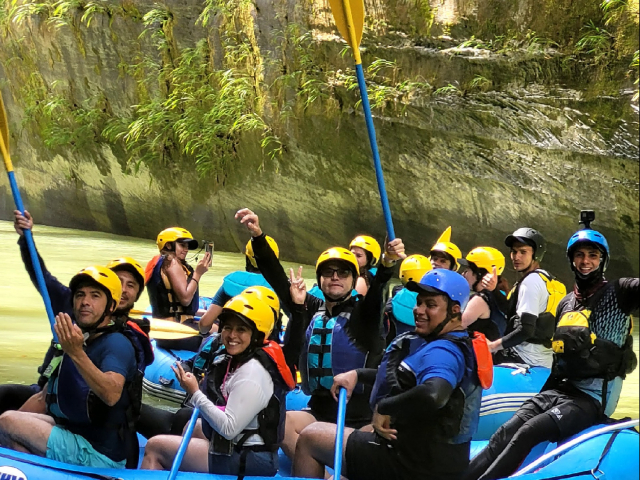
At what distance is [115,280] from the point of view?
10.4 feet

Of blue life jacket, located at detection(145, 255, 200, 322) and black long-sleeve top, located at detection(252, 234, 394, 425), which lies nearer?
black long-sleeve top, located at detection(252, 234, 394, 425)

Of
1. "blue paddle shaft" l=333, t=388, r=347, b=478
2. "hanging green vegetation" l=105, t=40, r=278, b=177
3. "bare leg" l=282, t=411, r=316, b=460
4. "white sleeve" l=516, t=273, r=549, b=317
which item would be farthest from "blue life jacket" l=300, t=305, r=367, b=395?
"hanging green vegetation" l=105, t=40, r=278, b=177

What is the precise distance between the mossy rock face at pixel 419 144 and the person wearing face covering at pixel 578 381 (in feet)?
22.5

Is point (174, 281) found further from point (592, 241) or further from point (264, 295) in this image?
point (592, 241)

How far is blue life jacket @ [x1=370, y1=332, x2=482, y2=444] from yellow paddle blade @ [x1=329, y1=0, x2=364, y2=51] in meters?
1.64

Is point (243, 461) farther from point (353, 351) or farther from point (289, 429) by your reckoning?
point (353, 351)

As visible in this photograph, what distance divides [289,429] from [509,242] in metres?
1.77

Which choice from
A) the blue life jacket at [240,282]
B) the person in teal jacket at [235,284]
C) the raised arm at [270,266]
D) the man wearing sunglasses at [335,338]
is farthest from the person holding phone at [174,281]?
the man wearing sunglasses at [335,338]

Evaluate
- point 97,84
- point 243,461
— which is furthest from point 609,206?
point 97,84

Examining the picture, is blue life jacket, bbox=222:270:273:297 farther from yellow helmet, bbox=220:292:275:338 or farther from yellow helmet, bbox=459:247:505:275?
yellow helmet, bbox=220:292:275:338

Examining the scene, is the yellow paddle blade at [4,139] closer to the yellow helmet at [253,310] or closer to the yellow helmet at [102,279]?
the yellow helmet at [102,279]

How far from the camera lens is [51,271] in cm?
1438

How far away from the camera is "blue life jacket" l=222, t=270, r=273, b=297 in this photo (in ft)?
15.5

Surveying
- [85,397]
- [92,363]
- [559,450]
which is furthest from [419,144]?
[92,363]
